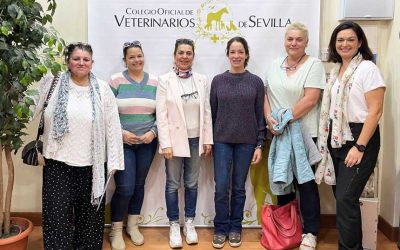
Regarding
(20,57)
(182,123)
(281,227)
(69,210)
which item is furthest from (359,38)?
(69,210)

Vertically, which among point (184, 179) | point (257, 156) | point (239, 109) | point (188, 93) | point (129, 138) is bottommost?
point (184, 179)

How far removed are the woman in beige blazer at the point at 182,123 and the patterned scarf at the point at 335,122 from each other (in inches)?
29.6

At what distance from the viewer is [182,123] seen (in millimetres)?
2801

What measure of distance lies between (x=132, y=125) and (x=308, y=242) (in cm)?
144

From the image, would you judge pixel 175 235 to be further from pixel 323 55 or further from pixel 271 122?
pixel 323 55

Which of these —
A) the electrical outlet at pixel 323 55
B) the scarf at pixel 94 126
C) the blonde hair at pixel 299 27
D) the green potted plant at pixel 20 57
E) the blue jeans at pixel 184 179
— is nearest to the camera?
the green potted plant at pixel 20 57

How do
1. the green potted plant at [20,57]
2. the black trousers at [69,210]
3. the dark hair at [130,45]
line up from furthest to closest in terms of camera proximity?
the dark hair at [130,45]
the black trousers at [69,210]
the green potted plant at [20,57]

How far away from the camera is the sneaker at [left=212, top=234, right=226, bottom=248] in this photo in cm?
285

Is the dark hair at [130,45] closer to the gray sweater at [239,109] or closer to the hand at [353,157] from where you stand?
the gray sweater at [239,109]

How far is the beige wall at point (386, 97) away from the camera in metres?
2.90

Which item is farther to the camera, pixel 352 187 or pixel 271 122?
pixel 271 122

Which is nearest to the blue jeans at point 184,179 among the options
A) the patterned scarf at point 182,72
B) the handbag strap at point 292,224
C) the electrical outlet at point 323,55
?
the patterned scarf at point 182,72

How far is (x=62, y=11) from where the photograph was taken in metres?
2.99

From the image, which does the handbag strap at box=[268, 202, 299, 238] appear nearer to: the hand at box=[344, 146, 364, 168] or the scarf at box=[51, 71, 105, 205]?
the hand at box=[344, 146, 364, 168]
